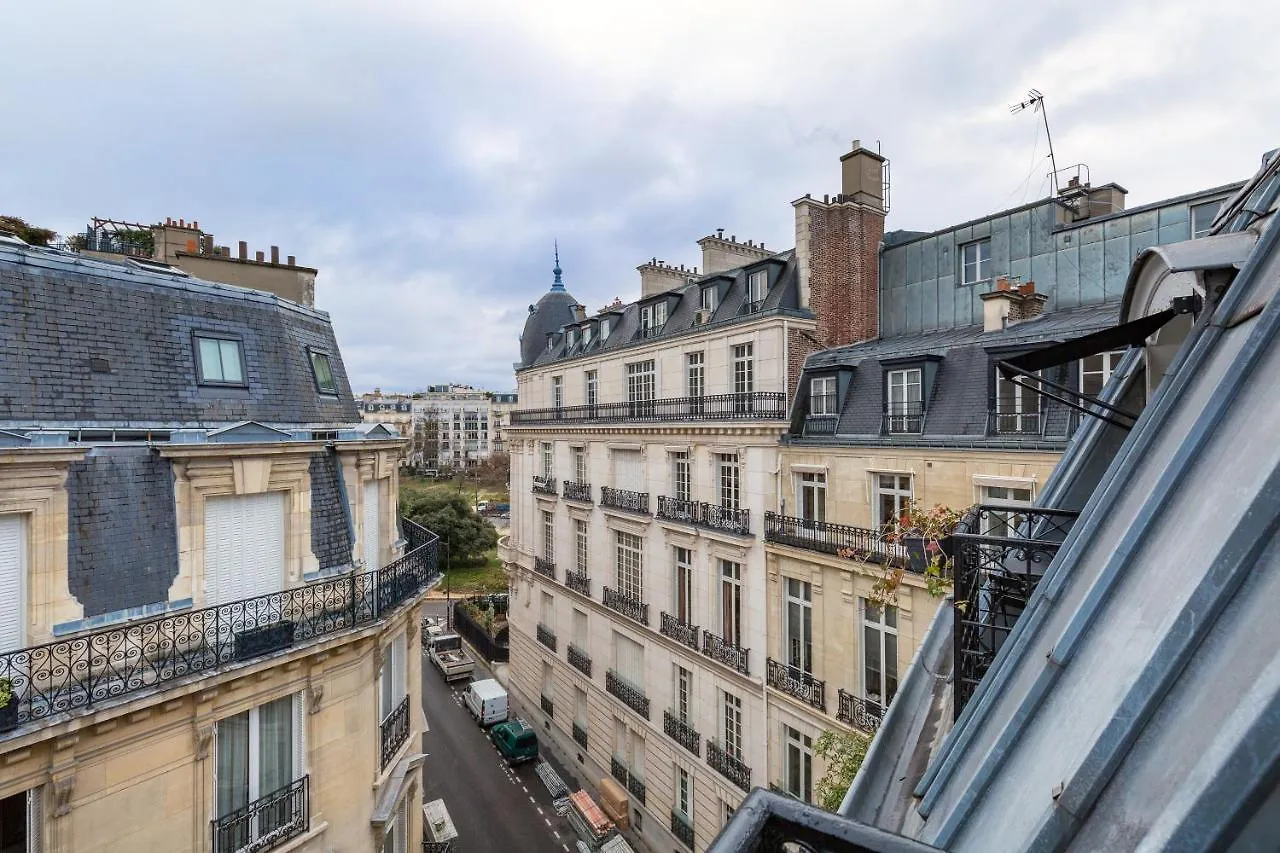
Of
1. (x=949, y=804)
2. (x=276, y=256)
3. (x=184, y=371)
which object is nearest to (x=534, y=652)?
(x=276, y=256)

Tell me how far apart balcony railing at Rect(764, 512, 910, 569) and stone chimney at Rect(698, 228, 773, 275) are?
11.8 meters

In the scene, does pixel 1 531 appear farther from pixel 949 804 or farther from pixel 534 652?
pixel 534 652

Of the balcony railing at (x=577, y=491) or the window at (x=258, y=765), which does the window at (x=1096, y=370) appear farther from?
the balcony railing at (x=577, y=491)

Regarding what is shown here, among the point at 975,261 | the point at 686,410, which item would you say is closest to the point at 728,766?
the point at 686,410

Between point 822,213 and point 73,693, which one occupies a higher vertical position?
point 822,213

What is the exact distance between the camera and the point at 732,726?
17.6 metres

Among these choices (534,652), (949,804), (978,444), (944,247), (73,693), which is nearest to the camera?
(949,804)

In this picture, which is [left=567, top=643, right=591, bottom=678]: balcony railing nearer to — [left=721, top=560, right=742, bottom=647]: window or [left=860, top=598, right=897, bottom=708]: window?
[left=721, top=560, right=742, bottom=647]: window

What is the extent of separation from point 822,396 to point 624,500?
8.45 m

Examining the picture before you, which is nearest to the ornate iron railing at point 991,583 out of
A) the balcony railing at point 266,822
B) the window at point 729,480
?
the balcony railing at point 266,822

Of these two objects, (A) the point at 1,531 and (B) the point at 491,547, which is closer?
(A) the point at 1,531

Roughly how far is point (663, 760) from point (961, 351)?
15172 millimetres

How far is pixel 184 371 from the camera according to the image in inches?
370

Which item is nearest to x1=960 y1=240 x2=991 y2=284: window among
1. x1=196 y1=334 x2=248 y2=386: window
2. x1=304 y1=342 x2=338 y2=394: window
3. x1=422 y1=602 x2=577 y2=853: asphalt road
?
x1=304 y1=342 x2=338 y2=394: window
